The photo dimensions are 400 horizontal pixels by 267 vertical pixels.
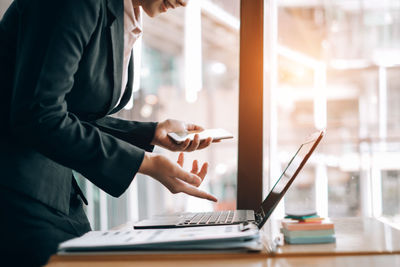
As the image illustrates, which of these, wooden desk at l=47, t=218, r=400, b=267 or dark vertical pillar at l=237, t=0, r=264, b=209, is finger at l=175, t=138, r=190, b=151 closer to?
wooden desk at l=47, t=218, r=400, b=267

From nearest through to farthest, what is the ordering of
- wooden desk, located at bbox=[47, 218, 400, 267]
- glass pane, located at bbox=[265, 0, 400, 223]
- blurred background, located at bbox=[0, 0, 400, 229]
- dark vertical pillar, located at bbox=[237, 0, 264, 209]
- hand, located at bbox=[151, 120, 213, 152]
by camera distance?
wooden desk, located at bbox=[47, 218, 400, 267] < hand, located at bbox=[151, 120, 213, 152] < dark vertical pillar, located at bbox=[237, 0, 264, 209] < blurred background, located at bbox=[0, 0, 400, 229] < glass pane, located at bbox=[265, 0, 400, 223]

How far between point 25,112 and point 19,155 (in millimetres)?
136

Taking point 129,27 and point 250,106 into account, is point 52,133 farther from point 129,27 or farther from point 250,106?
point 250,106

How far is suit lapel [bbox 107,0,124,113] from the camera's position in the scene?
3.23 feet

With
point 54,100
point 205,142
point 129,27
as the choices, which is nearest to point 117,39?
point 129,27

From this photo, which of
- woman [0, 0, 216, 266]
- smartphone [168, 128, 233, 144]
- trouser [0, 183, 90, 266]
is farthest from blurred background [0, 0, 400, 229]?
trouser [0, 183, 90, 266]

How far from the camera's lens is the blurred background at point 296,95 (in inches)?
92.0

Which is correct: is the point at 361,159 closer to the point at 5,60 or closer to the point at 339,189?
the point at 339,189

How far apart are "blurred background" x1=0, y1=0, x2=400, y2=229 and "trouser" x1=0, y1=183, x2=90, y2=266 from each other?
116cm

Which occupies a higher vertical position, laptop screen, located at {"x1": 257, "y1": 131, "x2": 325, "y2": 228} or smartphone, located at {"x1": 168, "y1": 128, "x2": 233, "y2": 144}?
smartphone, located at {"x1": 168, "y1": 128, "x2": 233, "y2": 144}

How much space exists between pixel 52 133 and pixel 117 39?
1.13ft

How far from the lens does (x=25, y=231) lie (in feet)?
2.70

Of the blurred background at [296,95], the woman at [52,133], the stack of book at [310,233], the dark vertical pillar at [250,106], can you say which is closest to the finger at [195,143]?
the woman at [52,133]

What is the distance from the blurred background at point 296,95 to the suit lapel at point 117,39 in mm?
953
